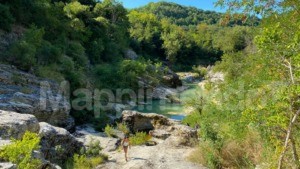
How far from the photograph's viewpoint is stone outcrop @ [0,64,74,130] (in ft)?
64.3

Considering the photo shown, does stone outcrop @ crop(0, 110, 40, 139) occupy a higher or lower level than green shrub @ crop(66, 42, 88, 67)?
lower

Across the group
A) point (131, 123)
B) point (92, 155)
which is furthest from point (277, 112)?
point (131, 123)

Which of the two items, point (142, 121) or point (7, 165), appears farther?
point (142, 121)

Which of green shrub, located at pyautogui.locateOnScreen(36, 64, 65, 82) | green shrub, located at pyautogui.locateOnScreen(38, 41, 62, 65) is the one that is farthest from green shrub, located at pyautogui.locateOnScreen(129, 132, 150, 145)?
green shrub, located at pyautogui.locateOnScreen(38, 41, 62, 65)

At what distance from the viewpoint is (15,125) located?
40.5 ft

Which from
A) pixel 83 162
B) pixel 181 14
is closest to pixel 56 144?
pixel 83 162

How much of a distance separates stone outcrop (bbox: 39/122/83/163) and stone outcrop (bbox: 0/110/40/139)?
132 centimetres

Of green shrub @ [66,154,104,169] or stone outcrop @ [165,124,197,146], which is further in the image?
stone outcrop @ [165,124,197,146]

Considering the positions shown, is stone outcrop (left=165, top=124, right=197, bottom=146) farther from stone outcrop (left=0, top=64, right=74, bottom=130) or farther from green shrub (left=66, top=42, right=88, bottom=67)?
green shrub (left=66, top=42, right=88, bottom=67)

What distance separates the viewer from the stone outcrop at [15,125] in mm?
11891

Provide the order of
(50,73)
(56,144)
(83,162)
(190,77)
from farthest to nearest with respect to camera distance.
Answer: (190,77) < (50,73) < (56,144) < (83,162)

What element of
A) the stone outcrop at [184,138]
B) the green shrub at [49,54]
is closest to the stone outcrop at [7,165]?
the stone outcrop at [184,138]

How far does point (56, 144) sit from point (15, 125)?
3.63m

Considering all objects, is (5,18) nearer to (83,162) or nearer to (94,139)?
(94,139)
